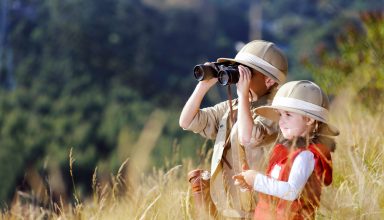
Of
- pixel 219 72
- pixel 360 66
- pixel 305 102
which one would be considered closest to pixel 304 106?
pixel 305 102

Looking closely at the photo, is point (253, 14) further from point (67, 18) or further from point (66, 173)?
point (66, 173)

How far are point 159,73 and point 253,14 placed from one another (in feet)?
72.1

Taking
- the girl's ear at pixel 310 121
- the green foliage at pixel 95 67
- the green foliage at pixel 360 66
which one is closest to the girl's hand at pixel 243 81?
the girl's ear at pixel 310 121

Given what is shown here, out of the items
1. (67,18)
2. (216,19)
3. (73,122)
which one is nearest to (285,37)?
(216,19)

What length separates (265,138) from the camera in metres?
3.07

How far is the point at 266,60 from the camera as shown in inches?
123

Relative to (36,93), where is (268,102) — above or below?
above

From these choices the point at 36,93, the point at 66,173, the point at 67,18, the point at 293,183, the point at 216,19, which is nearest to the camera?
the point at 293,183

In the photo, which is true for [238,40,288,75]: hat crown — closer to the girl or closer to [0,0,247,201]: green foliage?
the girl

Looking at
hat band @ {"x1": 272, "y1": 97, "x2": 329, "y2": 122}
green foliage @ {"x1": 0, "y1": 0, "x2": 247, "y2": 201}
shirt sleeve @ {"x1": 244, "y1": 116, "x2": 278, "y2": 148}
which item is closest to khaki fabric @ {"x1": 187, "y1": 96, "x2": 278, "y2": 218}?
shirt sleeve @ {"x1": 244, "y1": 116, "x2": 278, "y2": 148}

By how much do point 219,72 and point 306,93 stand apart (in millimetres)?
398

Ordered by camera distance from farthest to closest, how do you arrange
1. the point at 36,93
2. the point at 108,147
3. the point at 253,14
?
the point at 253,14 < the point at 36,93 < the point at 108,147

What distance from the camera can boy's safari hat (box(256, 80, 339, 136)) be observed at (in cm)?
280

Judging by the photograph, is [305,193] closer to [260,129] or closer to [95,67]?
[260,129]
